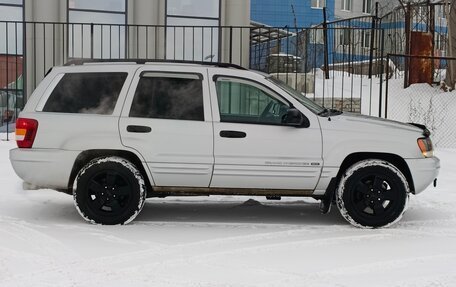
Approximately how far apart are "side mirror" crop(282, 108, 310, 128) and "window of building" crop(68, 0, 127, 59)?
31.8 ft

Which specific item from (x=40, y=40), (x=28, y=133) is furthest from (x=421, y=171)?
(x=40, y=40)

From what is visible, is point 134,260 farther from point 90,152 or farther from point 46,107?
point 46,107

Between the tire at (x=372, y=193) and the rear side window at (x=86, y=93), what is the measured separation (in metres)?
2.55

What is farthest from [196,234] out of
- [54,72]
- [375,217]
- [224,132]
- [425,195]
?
[425,195]

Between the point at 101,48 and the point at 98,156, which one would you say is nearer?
the point at 98,156

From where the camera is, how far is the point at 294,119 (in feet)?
20.2

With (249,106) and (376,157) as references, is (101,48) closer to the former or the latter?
(249,106)

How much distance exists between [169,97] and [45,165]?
144 centimetres

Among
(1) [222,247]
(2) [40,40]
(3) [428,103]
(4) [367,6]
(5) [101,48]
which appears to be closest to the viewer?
(1) [222,247]

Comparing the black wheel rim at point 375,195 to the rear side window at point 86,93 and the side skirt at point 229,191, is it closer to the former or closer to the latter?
the side skirt at point 229,191

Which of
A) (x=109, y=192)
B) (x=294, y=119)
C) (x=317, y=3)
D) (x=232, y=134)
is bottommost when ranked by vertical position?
(x=109, y=192)

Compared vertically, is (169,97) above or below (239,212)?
above

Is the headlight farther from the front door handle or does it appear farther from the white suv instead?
the front door handle

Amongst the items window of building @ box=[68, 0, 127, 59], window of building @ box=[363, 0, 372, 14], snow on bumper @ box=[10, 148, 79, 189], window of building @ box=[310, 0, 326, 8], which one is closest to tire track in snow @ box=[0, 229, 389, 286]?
snow on bumper @ box=[10, 148, 79, 189]
